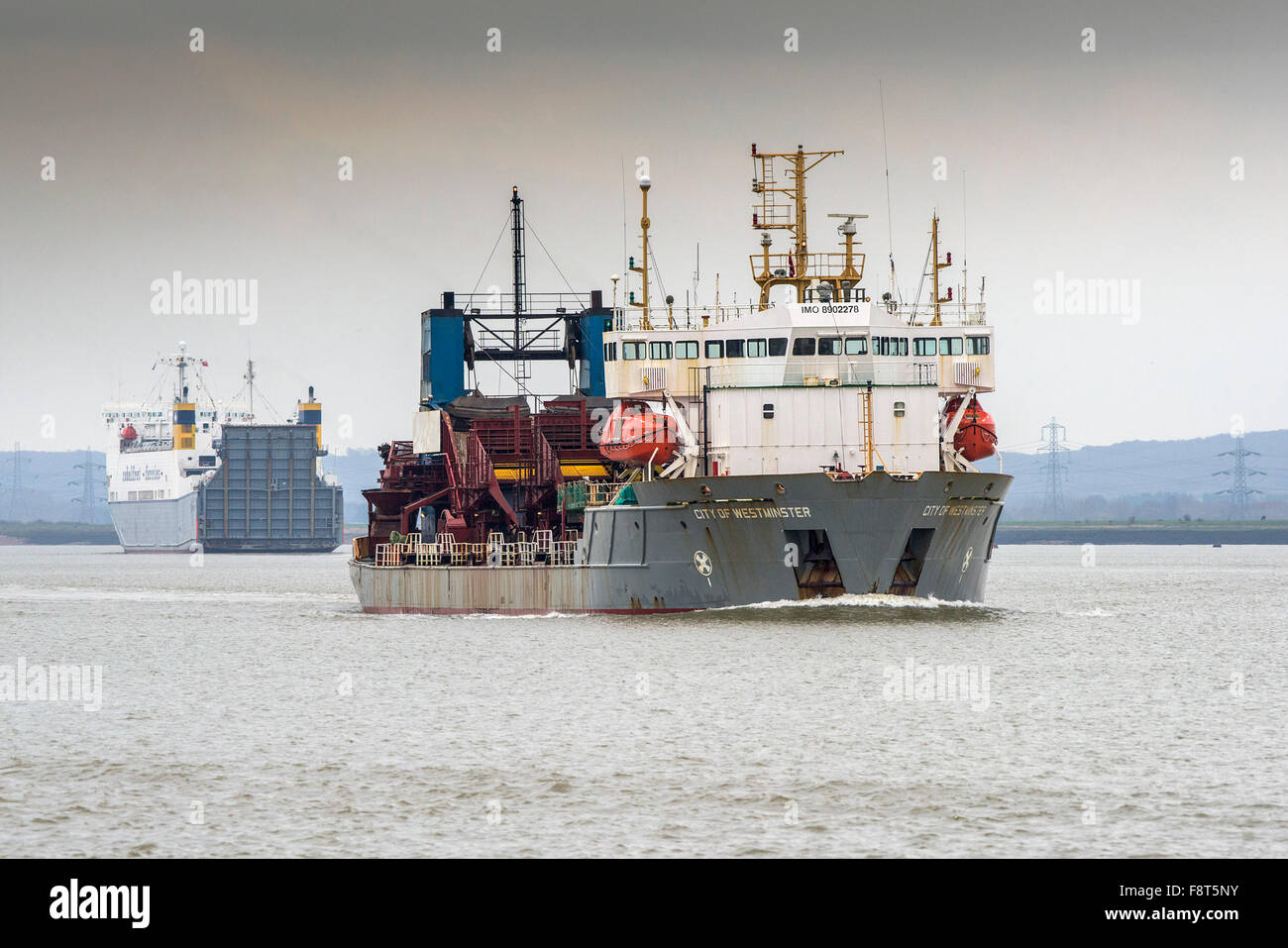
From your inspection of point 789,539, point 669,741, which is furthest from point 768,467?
point 669,741

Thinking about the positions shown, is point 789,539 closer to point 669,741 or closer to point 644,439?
point 644,439

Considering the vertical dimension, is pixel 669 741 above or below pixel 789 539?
below

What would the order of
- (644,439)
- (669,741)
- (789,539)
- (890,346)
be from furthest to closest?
(890,346), (644,439), (789,539), (669,741)

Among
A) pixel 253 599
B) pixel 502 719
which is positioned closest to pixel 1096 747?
pixel 502 719

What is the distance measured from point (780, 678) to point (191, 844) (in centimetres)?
1897

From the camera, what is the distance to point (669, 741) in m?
31.2

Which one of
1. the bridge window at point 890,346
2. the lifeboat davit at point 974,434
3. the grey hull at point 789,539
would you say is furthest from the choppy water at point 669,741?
the bridge window at point 890,346

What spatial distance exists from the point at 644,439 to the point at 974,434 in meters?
10.4

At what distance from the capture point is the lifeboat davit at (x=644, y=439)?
5372cm

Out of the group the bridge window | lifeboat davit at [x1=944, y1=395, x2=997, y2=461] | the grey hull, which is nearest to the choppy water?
the grey hull

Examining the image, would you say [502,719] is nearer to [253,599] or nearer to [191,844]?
[191,844]

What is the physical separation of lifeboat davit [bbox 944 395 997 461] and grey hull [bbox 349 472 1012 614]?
1690 mm

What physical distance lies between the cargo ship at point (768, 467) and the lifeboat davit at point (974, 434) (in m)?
0.07

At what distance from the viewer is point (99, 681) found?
1718 inches
